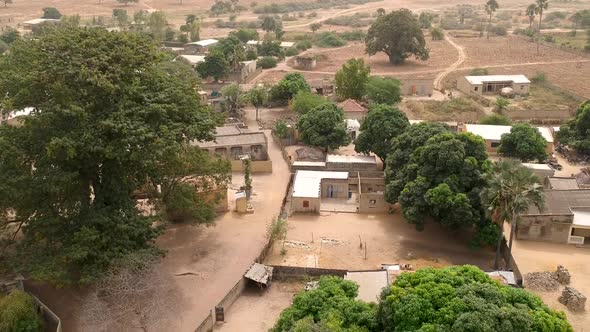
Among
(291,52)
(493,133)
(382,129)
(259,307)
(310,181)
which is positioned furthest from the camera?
(291,52)

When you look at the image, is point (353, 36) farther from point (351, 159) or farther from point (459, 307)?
point (459, 307)

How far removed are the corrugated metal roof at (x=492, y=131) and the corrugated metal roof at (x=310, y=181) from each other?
47.7 feet

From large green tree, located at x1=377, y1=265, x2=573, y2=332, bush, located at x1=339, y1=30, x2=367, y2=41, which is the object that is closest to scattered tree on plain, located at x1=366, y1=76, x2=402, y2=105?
large green tree, located at x1=377, y1=265, x2=573, y2=332

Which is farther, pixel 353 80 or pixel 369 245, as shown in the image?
pixel 353 80

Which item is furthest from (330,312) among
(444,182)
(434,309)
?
(444,182)

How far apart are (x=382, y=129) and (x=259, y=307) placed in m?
18.7

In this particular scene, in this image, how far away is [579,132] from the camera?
45.8 m

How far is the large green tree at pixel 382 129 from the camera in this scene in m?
40.5

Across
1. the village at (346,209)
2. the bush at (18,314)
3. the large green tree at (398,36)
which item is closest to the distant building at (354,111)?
the village at (346,209)

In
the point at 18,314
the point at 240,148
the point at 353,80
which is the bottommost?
the point at 18,314

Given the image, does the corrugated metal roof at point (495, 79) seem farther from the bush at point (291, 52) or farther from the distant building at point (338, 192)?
the bush at point (291, 52)

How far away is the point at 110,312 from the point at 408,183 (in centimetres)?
1747

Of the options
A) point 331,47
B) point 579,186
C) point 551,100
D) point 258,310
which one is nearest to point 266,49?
point 331,47

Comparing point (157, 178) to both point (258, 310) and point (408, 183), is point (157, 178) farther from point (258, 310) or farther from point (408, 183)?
point (408, 183)
